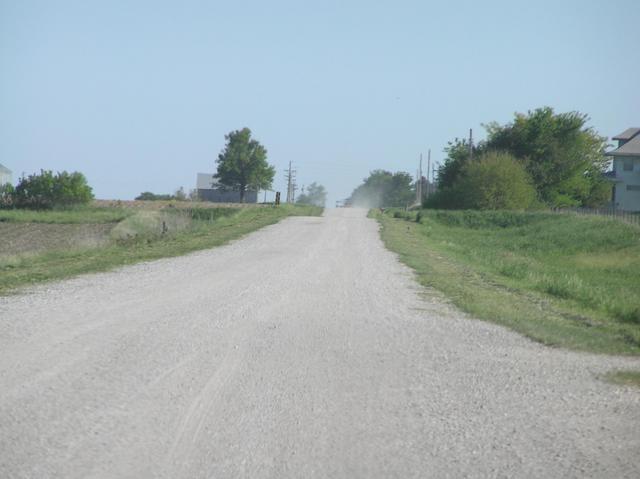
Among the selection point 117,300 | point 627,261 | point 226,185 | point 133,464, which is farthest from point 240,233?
point 226,185

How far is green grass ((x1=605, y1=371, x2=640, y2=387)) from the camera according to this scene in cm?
821

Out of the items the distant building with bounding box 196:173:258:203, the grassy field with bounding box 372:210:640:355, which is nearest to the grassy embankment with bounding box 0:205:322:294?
the grassy field with bounding box 372:210:640:355

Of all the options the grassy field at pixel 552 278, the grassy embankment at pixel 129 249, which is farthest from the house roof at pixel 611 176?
the grassy embankment at pixel 129 249

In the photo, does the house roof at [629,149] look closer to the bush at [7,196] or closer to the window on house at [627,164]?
the window on house at [627,164]

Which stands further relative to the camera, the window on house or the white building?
the white building

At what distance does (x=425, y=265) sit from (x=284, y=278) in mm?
5473

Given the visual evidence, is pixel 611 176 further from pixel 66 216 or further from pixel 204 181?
pixel 204 181

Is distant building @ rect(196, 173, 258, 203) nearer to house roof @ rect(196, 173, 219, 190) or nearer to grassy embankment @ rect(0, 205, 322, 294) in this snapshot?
house roof @ rect(196, 173, 219, 190)

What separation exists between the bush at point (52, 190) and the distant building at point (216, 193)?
3401 centimetres

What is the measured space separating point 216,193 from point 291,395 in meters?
129

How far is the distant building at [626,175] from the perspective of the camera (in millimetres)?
78625

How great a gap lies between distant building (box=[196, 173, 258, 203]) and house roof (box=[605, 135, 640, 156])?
170 ft

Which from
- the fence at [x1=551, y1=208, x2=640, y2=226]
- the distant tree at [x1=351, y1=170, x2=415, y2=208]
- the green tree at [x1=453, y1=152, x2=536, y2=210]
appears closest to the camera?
the fence at [x1=551, y1=208, x2=640, y2=226]

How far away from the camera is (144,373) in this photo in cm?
802
